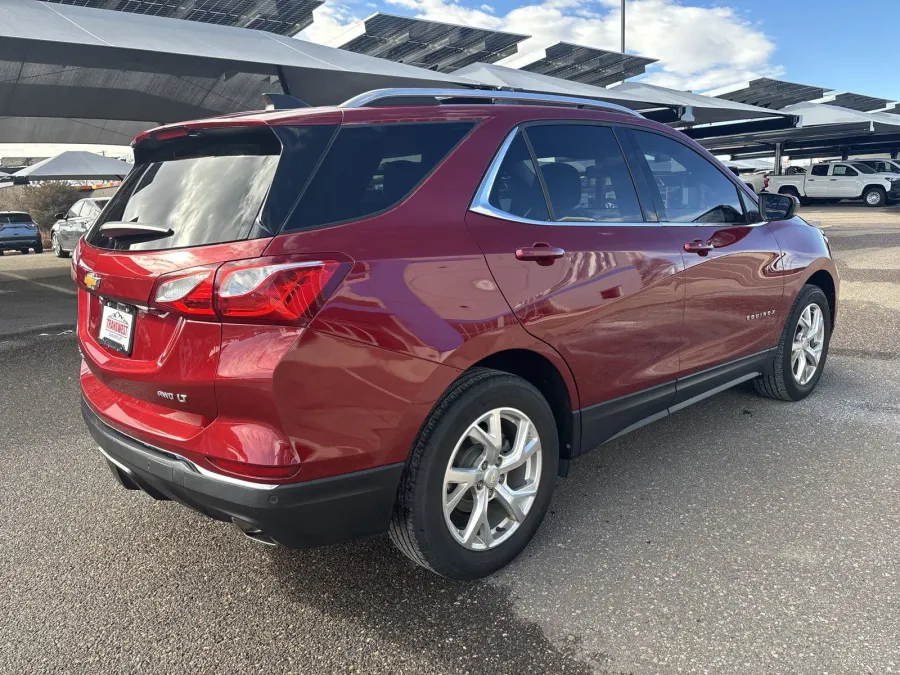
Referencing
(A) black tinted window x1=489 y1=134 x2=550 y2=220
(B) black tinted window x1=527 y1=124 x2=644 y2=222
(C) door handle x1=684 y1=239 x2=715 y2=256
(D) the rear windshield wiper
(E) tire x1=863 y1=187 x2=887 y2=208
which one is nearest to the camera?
(D) the rear windshield wiper

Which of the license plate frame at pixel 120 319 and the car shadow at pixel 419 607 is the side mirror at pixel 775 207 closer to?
the car shadow at pixel 419 607

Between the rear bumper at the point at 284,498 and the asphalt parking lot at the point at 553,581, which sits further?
the asphalt parking lot at the point at 553,581

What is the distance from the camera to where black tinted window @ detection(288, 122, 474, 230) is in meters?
2.09

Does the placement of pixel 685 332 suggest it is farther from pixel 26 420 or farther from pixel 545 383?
pixel 26 420

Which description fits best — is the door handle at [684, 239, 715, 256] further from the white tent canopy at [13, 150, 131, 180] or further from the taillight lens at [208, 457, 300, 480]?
the white tent canopy at [13, 150, 131, 180]

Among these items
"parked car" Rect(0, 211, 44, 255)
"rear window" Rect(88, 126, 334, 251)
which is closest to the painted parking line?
"parked car" Rect(0, 211, 44, 255)

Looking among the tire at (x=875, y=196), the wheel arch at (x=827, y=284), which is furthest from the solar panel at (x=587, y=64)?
the wheel arch at (x=827, y=284)

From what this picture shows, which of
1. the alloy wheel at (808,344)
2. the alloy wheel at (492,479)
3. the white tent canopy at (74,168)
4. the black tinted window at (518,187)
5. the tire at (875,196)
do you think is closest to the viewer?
the alloy wheel at (492,479)

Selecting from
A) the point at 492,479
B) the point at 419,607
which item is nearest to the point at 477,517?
the point at 492,479

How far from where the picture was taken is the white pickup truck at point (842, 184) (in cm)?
2755

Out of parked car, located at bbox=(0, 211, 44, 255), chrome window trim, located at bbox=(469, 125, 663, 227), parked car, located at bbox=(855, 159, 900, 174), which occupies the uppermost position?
chrome window trim, located at bbox=(469, 125, 663, 227)

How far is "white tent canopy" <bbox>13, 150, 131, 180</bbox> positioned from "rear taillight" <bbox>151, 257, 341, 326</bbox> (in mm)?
22874

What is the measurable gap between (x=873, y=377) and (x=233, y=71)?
10.0 metres

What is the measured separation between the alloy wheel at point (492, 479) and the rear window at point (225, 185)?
3.31ft
